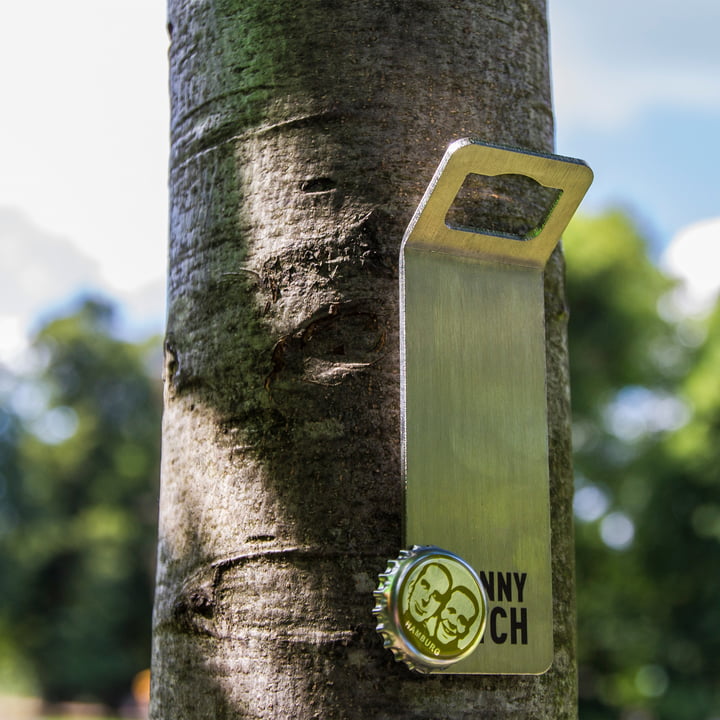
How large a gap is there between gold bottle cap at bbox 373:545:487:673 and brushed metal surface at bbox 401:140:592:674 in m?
0.03

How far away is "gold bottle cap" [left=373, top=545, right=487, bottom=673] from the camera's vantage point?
41.9 inches

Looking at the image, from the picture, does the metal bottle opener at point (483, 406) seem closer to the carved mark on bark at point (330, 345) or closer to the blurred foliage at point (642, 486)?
the carved mark on bark at point (330, 345)

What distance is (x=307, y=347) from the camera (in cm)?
120

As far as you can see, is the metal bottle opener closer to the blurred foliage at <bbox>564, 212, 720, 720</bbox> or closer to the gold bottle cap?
the gold bottle cap

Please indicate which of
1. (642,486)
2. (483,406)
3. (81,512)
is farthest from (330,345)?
(81,512)

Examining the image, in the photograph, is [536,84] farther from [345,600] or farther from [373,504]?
[345,600]

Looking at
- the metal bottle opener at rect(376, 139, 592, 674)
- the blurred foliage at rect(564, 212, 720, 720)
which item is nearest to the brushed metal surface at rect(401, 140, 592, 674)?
the metal bottle opener at rect(376, 139, 592, 674)

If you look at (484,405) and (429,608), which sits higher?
(484,405)

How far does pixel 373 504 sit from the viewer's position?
115cm

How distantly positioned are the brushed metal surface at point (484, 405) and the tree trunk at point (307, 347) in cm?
4

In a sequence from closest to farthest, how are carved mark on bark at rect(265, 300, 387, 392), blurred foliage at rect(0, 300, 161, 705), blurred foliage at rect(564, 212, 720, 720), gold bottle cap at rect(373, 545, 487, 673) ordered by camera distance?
gold bottle cap at rect(373, 545, 487, 673) < carved mark on bark at rect(265, 300, 387, 392) < blurred foliage at rect(564, 212, 720, 720) < blurred foliage at rect(0, 300, 161, 705)

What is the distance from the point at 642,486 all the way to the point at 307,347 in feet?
83.8

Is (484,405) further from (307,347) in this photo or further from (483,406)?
(307,347)

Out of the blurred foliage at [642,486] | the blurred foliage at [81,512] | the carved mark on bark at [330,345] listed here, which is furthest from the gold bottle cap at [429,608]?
the blurred foliage at [81,512]
